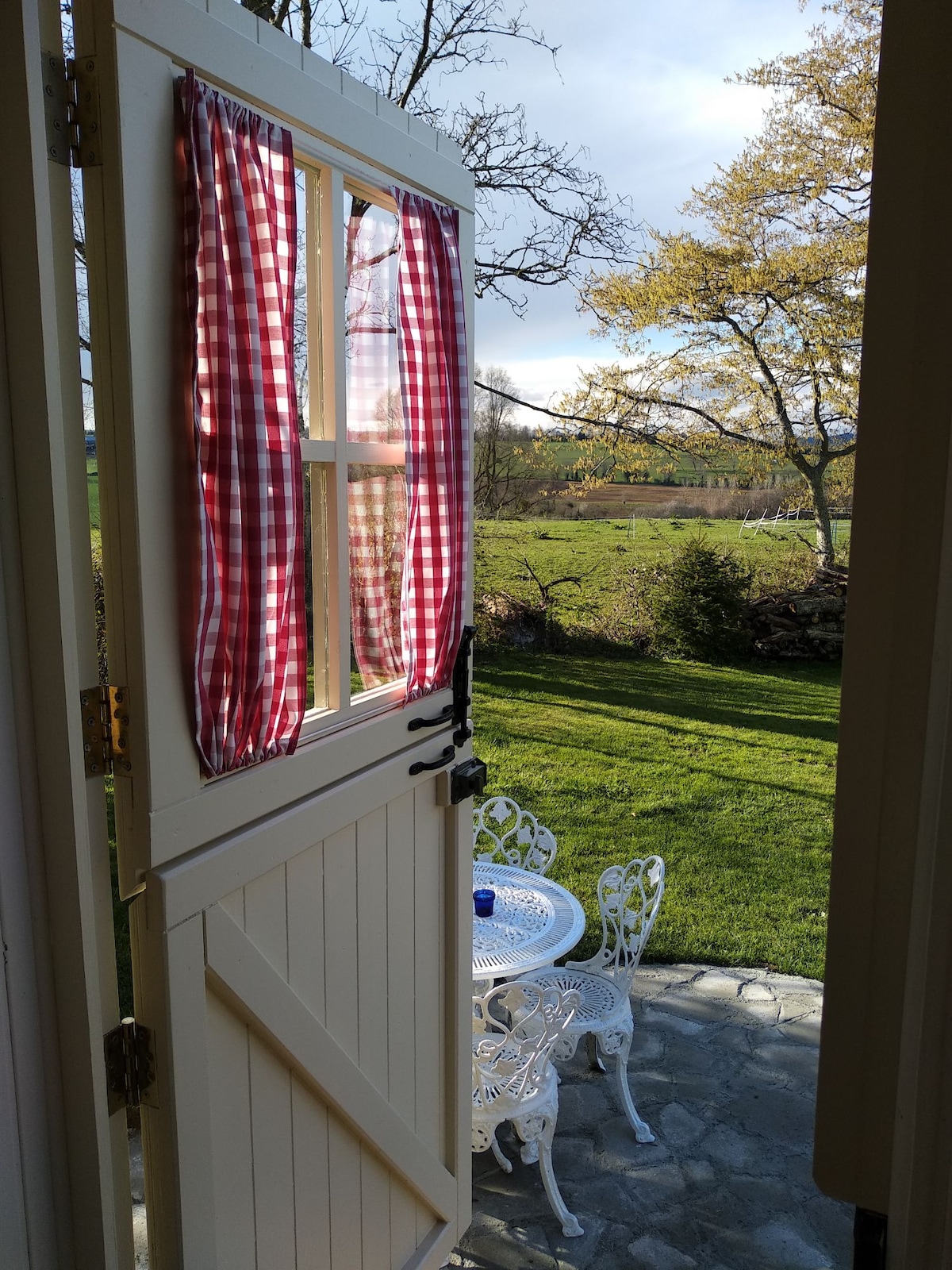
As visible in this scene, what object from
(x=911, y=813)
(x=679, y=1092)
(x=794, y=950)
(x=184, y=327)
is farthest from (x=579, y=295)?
(x=911, y=813)

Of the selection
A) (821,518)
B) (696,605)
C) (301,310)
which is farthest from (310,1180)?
(821,518)

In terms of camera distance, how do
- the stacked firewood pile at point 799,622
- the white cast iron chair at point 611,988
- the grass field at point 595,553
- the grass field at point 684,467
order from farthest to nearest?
the grass field at point 684,467
the stacked firewood pile at point 799,622
the grass field at point 595,553
the white cast iron chair at point 611,988

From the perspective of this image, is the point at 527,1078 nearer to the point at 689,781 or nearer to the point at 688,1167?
the point at 688,1167

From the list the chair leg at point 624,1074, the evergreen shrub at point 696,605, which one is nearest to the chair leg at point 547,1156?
the chair leg at point 624,1074

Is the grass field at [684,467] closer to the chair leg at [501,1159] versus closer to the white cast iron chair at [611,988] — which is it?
the white cast iron chair at [611,988]

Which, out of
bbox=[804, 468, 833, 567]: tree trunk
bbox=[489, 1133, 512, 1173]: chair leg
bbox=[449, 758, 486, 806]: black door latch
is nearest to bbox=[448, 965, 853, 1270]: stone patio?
bbox=[489, 1133, 512, 1173]: chair leg

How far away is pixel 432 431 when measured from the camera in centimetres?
209

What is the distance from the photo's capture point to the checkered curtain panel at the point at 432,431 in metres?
2.03

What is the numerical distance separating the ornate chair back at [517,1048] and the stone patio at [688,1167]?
360 millimetres

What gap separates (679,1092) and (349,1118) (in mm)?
1698

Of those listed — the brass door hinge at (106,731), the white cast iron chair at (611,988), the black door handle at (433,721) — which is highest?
the brass door hinge at (106,731)

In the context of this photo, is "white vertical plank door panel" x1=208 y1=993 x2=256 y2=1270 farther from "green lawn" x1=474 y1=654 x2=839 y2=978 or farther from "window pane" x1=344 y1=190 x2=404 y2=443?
"green lawn" x1=474 y1=654 x2=839 y2=978

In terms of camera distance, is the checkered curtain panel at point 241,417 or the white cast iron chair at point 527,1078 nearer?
the checkered curtain panel at point 241,417

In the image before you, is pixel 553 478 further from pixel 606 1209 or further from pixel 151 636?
pixel 151 636
